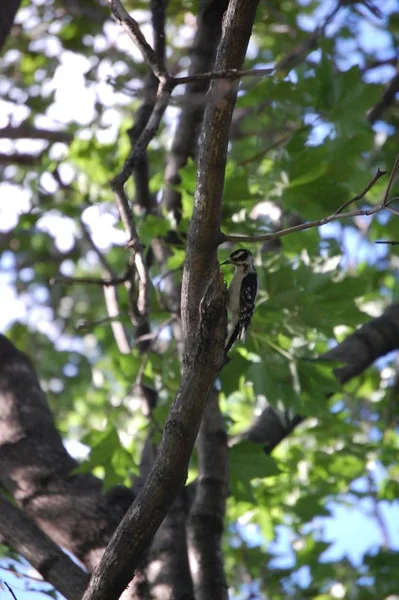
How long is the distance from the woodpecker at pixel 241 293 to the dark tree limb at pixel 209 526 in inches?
23.7

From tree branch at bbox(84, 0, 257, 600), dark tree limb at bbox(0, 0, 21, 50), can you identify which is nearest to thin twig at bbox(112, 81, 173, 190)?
tree branch at bbox(84, 0, 257, 600)

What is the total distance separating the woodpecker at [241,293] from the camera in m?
3.87

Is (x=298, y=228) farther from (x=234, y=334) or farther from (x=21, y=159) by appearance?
(x=21, y=159)

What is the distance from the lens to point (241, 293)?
4070mm

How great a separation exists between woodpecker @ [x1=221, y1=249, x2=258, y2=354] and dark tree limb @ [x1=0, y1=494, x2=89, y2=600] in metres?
1.27

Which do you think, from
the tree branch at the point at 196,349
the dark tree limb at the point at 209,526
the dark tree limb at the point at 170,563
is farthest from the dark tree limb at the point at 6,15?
the dark tree limb at the point at 170,563

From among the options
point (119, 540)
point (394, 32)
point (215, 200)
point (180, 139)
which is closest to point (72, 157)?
point (180, 139)

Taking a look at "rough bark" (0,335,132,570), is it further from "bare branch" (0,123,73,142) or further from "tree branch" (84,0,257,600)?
"bare branch" (0,123,73,142)

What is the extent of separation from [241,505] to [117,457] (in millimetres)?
1262

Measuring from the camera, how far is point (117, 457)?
368cm

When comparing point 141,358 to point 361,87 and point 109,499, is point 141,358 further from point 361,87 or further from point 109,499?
point 361,87

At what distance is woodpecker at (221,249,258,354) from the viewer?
152 inches

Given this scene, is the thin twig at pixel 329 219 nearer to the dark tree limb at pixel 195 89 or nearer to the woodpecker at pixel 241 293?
the woodpecker at pixel 241 293

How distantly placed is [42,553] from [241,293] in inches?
66.0
